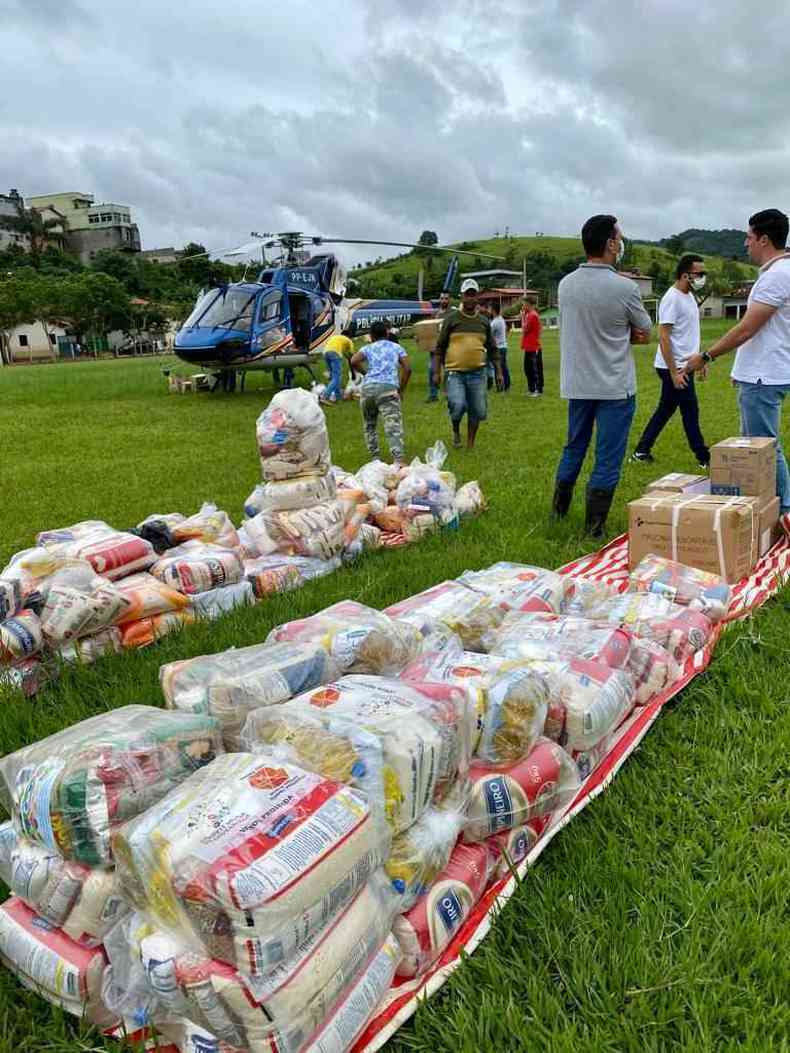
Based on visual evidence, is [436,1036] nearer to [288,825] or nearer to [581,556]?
[288,825]

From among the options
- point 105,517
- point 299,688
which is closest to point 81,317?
point 105,517

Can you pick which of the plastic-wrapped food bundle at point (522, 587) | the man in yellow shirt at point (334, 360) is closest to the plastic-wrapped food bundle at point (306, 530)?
the plastic-wrapped food bundle at point (522, 587)

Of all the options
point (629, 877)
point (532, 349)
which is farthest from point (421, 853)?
point (532, 349)

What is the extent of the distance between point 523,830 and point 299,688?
78cm

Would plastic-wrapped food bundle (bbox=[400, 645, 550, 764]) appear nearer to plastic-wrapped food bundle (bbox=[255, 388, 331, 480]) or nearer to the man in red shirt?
plastic-wrapped food bundle (bbox=[255, 388, 331, 480])

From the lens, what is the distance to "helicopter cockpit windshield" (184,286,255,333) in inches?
595

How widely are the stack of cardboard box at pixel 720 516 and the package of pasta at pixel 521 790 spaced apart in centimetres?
220

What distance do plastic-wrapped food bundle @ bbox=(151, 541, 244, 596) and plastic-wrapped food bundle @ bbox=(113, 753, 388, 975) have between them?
223 centimetres

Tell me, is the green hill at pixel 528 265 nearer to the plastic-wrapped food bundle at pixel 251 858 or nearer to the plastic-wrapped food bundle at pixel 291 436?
the plastic-wrapped food bundle at pixel 291 436

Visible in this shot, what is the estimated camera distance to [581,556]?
15.4 ft

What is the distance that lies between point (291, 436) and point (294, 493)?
0.34 m

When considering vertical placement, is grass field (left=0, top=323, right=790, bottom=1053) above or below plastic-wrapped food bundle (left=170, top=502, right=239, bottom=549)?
below

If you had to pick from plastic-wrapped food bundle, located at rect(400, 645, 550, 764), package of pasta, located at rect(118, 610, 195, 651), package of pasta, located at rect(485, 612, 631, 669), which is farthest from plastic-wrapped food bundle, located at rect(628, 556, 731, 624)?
package of pasta, located at rect(118, 610, 195, 651)

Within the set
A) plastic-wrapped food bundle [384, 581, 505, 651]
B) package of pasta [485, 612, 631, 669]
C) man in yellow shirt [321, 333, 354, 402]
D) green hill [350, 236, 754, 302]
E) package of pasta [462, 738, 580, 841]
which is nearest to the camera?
package of pasta [462, 738, 580, 841]
